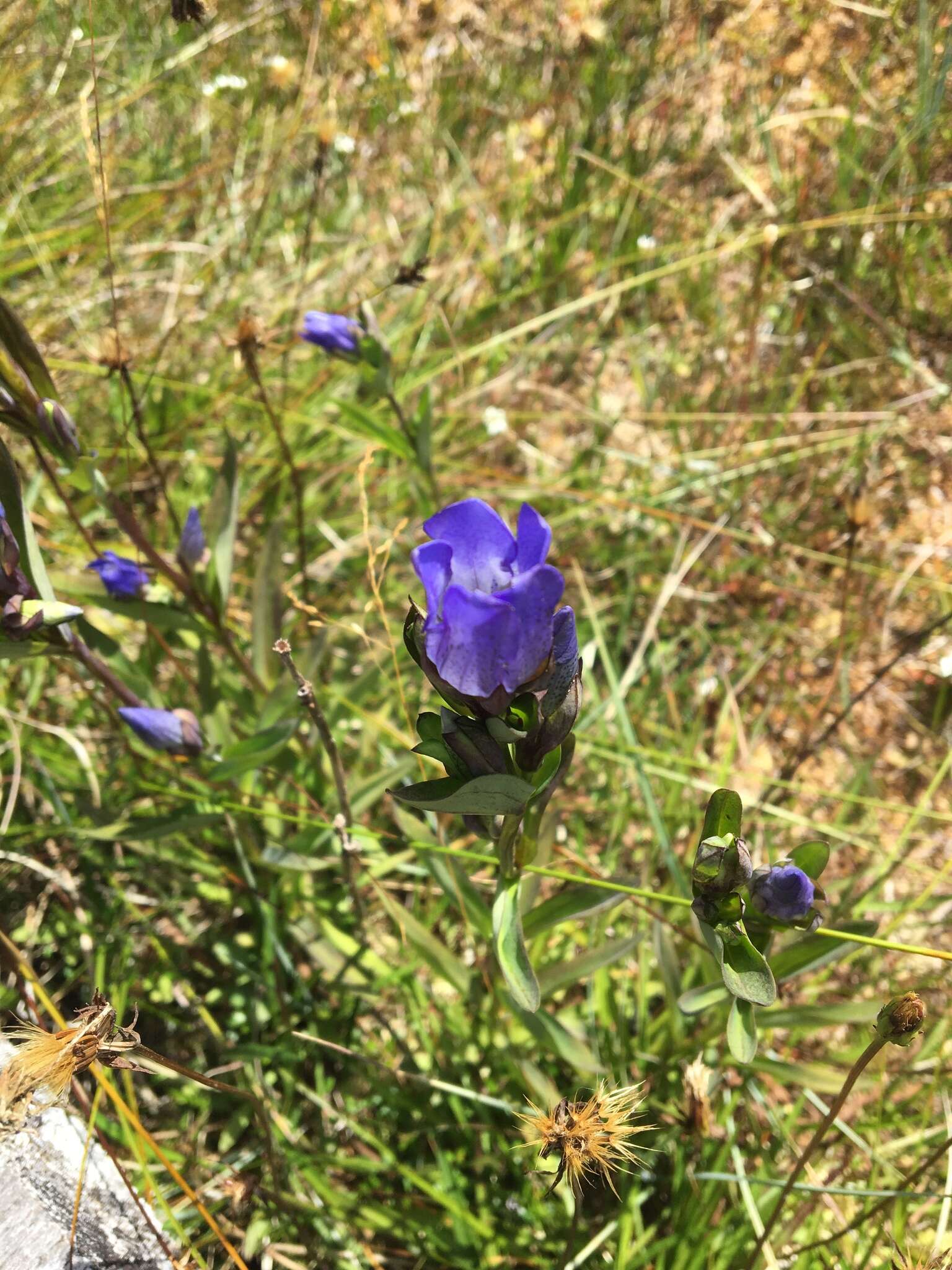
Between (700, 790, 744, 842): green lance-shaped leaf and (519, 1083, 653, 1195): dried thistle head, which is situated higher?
(700, 790, 744, 842): green lance-shaped leaf

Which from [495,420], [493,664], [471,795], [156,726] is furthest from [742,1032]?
[495,420]

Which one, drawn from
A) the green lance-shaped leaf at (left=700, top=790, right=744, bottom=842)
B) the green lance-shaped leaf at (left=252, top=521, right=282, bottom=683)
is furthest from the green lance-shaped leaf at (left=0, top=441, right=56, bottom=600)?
the green lance-shaped leaf at (left=700, top=790, right=744, bottom=842)

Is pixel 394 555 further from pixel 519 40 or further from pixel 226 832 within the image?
pixel 519 40

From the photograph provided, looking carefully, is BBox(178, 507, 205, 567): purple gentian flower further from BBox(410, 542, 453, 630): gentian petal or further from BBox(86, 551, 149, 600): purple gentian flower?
BBox(410, 542, 453, 630): gentian petal

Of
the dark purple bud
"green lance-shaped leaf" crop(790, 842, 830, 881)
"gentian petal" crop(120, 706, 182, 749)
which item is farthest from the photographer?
"gentian petal" crop(120, 706, 182, 749)

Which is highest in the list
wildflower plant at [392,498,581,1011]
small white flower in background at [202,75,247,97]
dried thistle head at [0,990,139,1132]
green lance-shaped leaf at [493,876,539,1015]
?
small white flower in background at [202,75,247,97]

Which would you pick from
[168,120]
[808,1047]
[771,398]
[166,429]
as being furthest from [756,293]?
[168,120]

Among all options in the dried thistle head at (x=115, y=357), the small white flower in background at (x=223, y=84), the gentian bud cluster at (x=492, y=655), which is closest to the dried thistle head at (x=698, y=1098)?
the gentian bud cluster at (x=492, y=655)

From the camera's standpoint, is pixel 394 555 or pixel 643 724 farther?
pixel 394 555
